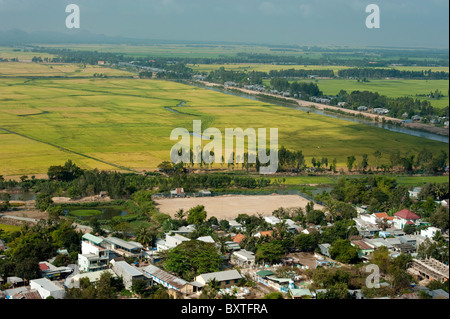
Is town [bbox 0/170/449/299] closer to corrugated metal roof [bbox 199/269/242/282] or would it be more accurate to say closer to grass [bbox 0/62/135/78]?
corrugated metal roof [bbox 199/269/242/282]

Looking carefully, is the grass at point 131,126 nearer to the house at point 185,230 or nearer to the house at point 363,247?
Answer: the house at point 185,230

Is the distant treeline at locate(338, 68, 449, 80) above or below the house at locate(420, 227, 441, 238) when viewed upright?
above

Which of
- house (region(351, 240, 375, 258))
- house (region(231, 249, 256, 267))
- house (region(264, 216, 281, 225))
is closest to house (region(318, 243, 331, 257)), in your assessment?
house (region(351, 240, 375, 258))

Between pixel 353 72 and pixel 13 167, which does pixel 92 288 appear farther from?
pixel 353 72

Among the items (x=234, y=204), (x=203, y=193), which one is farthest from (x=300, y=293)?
(x=203, y=193)

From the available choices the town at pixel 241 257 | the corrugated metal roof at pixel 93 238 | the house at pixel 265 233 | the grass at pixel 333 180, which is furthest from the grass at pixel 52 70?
the house at pixel 265 233

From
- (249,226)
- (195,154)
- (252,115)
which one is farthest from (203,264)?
(252,115)
